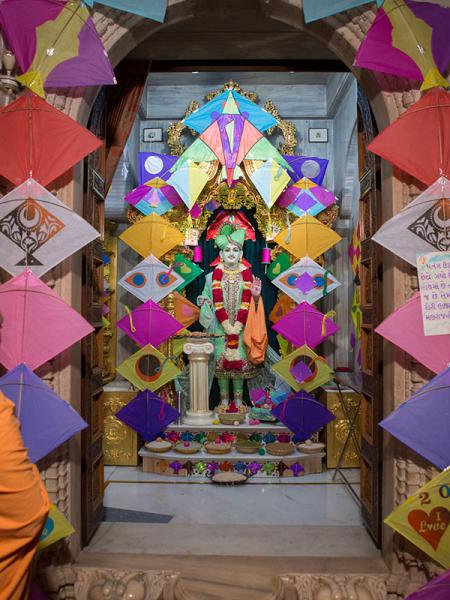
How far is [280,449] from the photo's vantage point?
5.33 m

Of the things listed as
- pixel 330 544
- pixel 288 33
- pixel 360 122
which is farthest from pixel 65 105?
pixel 330 544

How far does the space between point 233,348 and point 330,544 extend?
12.7ft

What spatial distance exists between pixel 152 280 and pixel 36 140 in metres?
2.98

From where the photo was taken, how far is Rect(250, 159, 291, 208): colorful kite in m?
6.41

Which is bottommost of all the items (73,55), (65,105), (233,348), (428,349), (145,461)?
(145,461)

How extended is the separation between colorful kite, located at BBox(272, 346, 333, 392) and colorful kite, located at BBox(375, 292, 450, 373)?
2.83 metres

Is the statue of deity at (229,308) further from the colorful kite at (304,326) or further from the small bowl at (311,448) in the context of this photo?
the small bowl at (311,448)

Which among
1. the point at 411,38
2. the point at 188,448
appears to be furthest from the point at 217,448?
the point at 411,38

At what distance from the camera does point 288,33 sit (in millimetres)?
3676

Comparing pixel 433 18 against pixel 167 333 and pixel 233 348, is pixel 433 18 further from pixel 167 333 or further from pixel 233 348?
pixel 233 348

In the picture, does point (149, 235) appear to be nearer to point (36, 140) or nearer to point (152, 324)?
point (152, 324)

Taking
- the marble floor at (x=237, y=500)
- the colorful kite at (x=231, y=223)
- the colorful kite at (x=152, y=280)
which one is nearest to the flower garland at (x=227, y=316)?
the colorful kite at (x=231, y=223)

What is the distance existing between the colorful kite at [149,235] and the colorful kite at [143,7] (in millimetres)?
2906

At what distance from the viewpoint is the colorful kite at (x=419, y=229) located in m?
2.52
